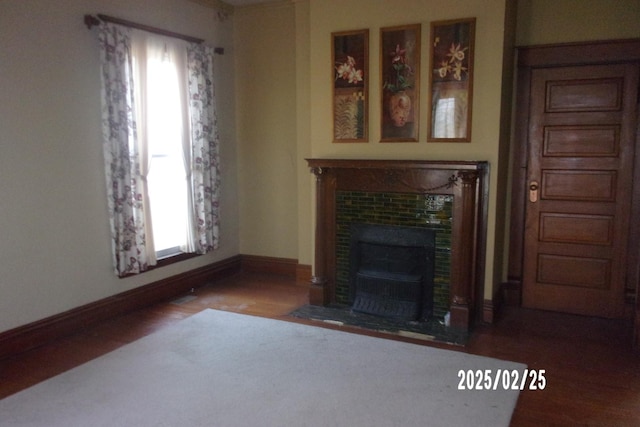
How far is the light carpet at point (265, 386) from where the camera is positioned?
251 centimetres

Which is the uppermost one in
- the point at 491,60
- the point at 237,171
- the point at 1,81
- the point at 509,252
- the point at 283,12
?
the point at 283,12

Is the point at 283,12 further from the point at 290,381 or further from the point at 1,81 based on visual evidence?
the point at 290,381

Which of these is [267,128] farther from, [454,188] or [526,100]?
[526,100]

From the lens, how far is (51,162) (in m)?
3.39

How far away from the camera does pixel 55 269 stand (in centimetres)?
346

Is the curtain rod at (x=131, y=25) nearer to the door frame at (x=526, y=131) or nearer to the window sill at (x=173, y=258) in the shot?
the window sill at (x=173, y=258)

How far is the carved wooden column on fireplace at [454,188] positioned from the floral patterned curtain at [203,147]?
114cm

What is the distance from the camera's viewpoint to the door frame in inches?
148

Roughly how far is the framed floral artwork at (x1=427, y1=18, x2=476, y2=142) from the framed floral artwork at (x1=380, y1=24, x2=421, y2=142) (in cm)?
13

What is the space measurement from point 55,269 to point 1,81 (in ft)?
4.15

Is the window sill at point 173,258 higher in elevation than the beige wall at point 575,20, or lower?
lower

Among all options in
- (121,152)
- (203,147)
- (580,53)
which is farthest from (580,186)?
(121,152)

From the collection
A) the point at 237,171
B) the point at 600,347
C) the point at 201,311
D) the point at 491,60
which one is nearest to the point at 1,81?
the point at 201,311
